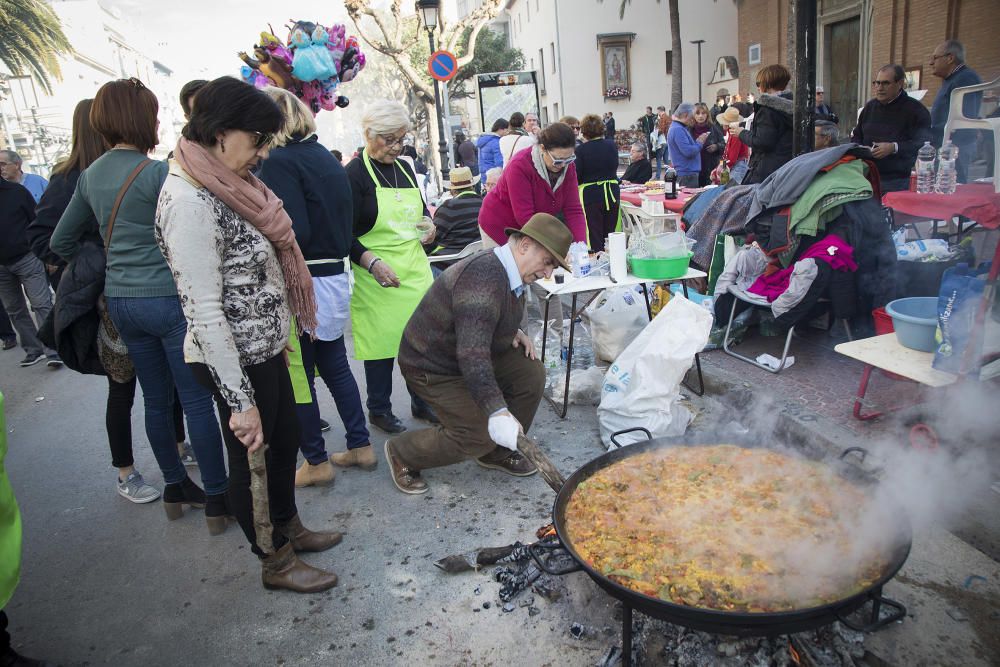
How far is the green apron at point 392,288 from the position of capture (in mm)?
3820

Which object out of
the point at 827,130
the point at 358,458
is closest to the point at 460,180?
the point at 827,130

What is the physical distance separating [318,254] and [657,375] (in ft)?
6.88

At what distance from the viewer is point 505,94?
14523 mm

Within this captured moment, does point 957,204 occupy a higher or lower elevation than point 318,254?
lower

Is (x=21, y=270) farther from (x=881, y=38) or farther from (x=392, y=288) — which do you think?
→ (x=881, y=38)

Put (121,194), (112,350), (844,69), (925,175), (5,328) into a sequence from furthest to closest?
1. (844,69)
2. (5,328)
3. (925,175)
4. (112,350)
5. (121,194)

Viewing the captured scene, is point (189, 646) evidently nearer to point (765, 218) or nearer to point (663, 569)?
point (663, 569)

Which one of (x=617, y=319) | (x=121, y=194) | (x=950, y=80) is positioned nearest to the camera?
(x=121, y=194)

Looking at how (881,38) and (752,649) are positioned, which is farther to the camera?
(881,38)

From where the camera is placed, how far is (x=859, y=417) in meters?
3.82

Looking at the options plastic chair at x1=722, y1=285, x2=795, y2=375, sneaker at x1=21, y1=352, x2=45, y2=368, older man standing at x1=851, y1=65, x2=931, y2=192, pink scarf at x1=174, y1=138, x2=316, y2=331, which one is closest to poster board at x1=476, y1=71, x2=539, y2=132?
older man standing at x1=851, y1=65, x2=931, y2=192

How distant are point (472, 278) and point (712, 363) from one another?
9.06ft

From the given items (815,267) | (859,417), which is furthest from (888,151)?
(859,417)

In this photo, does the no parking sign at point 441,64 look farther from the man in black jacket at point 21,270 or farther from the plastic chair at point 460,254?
the man in black jacket at point 21,270
